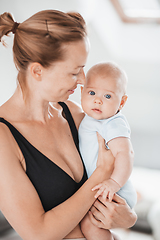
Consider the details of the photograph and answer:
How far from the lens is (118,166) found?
4.02 feet

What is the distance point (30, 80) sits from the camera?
48.2 inches

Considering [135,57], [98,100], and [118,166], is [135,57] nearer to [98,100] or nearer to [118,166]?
[98,100]

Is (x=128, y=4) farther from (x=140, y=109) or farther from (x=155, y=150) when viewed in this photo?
(x=155, y=150)

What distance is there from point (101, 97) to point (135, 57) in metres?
2.15

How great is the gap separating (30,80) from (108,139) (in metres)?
0.41

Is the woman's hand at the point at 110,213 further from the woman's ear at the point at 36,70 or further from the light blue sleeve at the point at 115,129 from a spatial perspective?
the woman's ear at the point at 36,70

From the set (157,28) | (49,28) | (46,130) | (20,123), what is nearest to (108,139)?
(46,130)

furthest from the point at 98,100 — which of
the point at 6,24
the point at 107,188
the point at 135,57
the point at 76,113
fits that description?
the point at 135,57

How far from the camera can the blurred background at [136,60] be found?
7.18 ft

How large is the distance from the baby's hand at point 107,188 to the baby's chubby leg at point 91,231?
0.14 metres

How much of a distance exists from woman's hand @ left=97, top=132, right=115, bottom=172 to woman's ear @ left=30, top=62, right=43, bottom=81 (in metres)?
0.38

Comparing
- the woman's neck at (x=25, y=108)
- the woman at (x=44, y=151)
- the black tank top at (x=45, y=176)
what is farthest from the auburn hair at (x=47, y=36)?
the black tank top at (x=45, y=176)

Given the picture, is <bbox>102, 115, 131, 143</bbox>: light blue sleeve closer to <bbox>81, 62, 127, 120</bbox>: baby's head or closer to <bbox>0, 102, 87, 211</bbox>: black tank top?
<bbox>81, 62, 127, 120</bbox>: baby's head

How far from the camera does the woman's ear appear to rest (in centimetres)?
115
